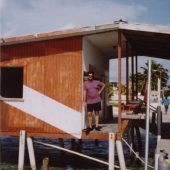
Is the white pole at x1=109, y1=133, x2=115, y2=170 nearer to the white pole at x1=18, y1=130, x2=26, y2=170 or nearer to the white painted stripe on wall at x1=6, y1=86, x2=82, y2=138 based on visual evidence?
the white painted stripe on wall at x1=6, y1=86, x2=82, y2=138

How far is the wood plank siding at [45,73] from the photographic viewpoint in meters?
13.4

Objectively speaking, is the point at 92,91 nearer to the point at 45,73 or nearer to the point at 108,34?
the point at 45,73

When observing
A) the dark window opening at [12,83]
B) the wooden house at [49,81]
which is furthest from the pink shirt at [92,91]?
the dark window opening at [12,83]

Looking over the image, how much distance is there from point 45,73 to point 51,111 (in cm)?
130

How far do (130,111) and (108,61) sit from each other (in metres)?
7.28

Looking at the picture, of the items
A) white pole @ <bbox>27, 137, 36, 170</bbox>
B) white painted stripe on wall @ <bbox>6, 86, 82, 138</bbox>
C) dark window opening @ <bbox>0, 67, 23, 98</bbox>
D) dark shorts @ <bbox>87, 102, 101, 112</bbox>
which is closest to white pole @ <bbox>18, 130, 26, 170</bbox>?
white pole @ <bbox>27, 137, 36, 170</bbox>

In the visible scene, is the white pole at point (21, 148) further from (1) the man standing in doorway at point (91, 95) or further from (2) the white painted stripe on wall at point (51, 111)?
(1) the man standing in doorway at point (91, 95)

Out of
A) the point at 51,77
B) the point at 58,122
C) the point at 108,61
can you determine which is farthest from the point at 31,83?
the point at 108,61

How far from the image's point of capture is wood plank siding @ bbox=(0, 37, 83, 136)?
13.4 meters

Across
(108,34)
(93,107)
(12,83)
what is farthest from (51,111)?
(12,83)

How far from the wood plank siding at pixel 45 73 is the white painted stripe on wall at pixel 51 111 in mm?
133

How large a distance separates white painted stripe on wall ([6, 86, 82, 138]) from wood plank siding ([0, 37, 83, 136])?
0.13 meters

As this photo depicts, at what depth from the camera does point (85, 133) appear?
12984 mm

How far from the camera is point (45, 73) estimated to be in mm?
13617
